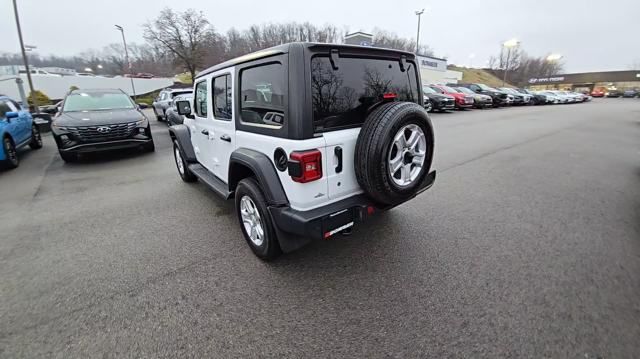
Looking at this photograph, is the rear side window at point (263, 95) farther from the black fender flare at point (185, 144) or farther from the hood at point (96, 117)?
the hood at point (96, 117)

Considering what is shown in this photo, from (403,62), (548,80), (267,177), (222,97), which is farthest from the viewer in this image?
(548,80)

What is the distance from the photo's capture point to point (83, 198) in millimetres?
4699

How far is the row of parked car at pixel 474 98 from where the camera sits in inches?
676

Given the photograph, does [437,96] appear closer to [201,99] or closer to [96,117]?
[201,99]

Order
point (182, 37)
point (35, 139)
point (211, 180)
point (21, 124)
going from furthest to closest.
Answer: point (182, 37) < point (35, 139) < point (21, 124) < point (211, 180)

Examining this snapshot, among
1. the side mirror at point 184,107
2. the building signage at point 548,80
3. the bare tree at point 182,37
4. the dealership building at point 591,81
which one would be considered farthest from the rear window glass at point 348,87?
the building signage at point 548,80

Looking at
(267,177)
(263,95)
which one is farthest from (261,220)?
(263,95)

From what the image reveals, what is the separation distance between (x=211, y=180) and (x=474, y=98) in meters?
20.4

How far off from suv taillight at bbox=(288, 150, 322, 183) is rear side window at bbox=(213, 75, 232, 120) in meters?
1.30

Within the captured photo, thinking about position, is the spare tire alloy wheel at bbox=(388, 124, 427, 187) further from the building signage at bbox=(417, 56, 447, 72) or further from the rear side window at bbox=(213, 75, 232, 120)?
the building signage at bbox=(417, 56, 447, 72)

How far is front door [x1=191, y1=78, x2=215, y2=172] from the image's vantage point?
3.71 metres

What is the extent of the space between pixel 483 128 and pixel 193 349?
1220 cm

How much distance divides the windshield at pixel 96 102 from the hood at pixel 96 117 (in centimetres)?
29

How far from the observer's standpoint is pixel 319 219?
2303mm
